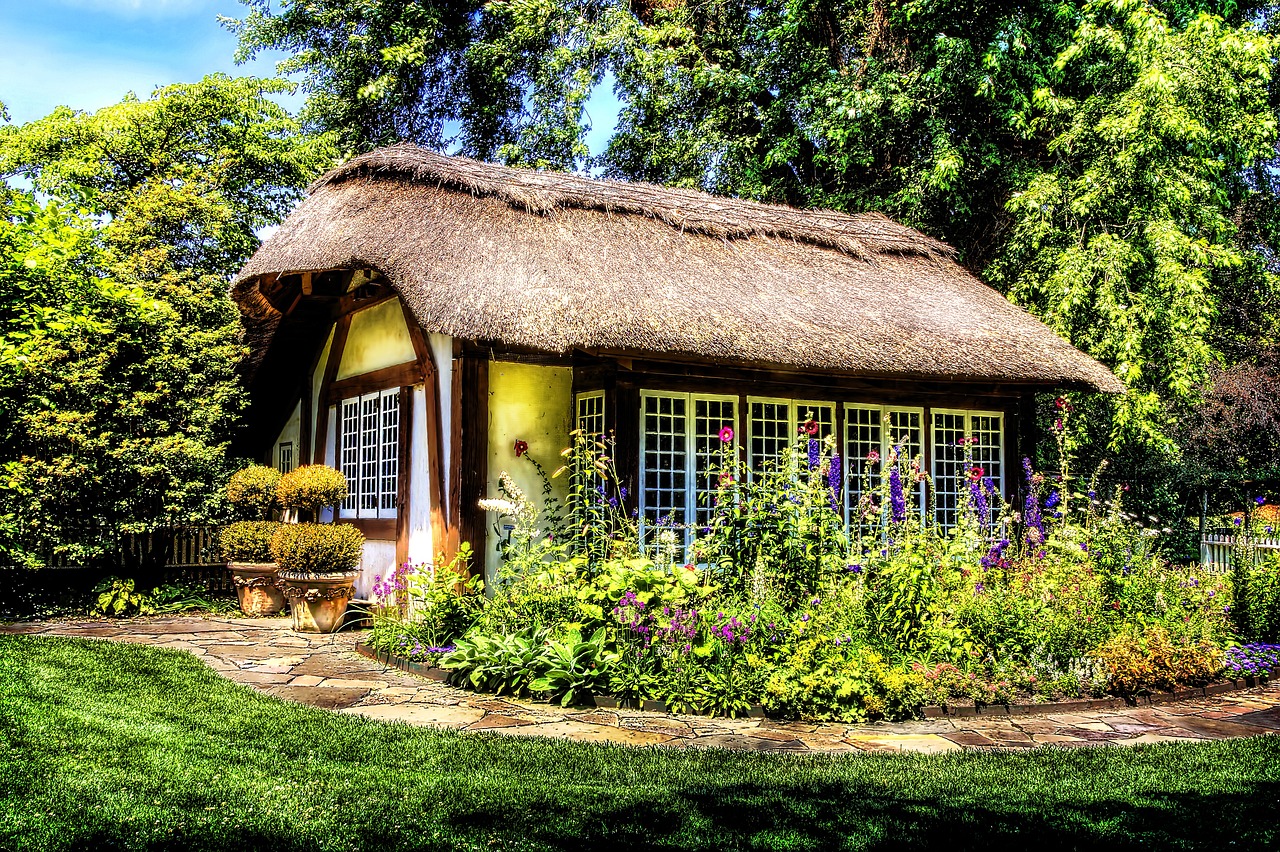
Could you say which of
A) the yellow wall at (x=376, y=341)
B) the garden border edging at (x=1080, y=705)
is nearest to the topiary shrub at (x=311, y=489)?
the yellow wall at (x=376, y=341)

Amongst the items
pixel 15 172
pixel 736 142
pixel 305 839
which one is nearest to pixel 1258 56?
pixel 736 142

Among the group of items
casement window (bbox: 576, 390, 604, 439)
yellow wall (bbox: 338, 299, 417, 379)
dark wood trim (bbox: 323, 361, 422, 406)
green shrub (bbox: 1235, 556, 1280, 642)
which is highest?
yellow wall (bbox: 338, 299, 417, 379)

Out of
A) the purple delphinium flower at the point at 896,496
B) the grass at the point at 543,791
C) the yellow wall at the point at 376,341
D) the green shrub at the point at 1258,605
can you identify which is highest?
the yellow wall at the point at 376,341

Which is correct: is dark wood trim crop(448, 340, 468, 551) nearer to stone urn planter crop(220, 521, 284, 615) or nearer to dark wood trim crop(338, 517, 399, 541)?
dark wood trim crop(338, 517, 399, 541)

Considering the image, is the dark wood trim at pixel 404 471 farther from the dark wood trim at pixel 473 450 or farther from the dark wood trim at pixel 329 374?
the dark wood trim at pixel 329 374

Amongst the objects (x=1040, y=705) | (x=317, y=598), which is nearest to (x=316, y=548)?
(x=317, y=598)

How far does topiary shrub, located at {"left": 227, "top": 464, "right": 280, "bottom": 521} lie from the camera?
11711 millimetres

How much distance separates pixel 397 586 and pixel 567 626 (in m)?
3.23

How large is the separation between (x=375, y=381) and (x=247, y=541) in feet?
7.82

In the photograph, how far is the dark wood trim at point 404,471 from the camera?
10.7m

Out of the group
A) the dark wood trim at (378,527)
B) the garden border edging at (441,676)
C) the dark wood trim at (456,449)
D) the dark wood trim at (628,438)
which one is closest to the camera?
the garden border edging at (441,676)

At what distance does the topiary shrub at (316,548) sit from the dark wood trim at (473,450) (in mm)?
1718

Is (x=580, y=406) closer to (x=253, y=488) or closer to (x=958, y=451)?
(x=253, y=488)

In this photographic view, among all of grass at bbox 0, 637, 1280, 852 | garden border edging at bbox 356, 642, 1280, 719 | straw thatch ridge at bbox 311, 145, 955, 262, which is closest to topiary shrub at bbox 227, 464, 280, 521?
straw thatch ridge at bbox 311, 145, 955, 262
